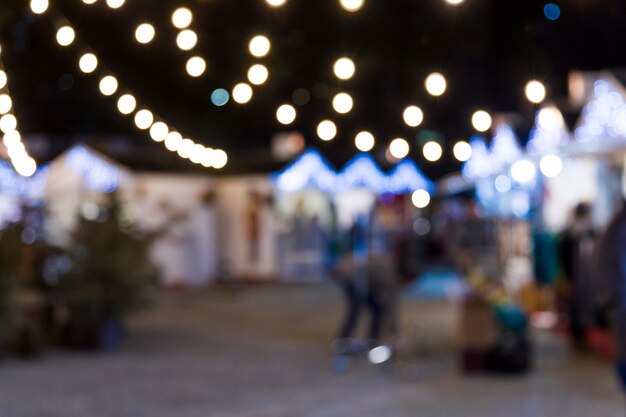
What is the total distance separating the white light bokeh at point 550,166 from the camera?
13.0 metres

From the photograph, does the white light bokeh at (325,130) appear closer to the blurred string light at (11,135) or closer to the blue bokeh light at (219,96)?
the blurred string light at (11,135)

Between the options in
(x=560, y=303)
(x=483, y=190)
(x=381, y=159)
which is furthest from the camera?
(x=381, y=159)

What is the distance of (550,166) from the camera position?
1343 cm

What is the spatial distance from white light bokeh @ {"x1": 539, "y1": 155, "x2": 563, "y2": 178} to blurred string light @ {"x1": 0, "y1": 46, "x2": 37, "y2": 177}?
6627mm

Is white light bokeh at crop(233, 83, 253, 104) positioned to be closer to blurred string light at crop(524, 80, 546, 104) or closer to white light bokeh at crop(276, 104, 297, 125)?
white light bokeh at crop(276, 104, 297, 125)

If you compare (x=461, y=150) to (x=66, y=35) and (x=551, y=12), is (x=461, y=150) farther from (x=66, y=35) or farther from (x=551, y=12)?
(x=66, y=35)

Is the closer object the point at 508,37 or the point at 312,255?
the point at 508,37

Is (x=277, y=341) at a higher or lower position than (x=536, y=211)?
lower

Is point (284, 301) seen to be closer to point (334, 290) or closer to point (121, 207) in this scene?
point (334, 290)

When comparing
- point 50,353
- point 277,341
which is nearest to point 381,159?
point 277,341

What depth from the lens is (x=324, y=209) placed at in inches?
938

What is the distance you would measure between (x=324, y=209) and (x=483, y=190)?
696cm

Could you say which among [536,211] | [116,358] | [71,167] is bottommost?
[116,358]

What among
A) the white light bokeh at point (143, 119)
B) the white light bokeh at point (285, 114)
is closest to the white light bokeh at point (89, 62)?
the white light bokeh at point (143, 119)
